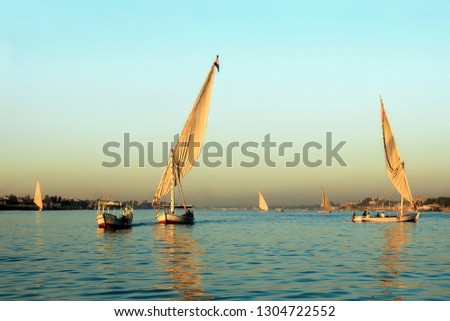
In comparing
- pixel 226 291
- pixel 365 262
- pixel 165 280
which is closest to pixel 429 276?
pixel 365 262

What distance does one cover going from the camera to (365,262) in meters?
33.0

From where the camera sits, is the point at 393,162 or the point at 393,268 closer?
the point at 393,268

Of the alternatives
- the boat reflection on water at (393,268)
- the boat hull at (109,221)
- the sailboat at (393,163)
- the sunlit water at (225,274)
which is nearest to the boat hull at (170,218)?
the boat hull at (109,221)

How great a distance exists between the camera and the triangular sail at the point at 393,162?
8969 cm

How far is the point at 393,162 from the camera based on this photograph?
91.0 meters

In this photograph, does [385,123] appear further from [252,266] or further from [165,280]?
[165,280]

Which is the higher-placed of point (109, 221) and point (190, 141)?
point (190, 141)

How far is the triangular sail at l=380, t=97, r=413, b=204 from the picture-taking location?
89688mm

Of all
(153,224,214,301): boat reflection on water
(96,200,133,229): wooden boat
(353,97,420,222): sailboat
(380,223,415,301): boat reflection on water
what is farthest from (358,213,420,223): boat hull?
(153,224,214,301): boat reflection on water

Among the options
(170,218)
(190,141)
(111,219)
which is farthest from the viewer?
(170,218)

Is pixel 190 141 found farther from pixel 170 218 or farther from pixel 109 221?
pixel 109 221

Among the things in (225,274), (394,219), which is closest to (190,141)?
(394,219)
